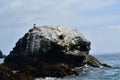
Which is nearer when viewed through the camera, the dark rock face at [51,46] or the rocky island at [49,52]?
the rocky island at [49,52]

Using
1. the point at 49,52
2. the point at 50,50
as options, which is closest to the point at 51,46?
the point at 50,50

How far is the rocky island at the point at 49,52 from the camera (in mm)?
51188

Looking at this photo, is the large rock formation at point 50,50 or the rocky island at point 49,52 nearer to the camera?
the rocky island at point 49,52

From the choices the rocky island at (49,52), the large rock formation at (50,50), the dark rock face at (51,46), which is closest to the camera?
the rocky island at (49,52)

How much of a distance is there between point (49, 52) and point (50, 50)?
39cm

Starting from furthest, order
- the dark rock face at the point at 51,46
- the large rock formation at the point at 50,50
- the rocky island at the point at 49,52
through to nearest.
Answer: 1. the dark rock face at the point at 51,46
2. the large rock formation at the point at 50,50
3. the rocky island at the point at 49,52

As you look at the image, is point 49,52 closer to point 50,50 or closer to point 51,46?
point 50,50

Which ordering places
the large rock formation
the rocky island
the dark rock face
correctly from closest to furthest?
1. the rocky island
2. the large rock formation
3. the dark rock face

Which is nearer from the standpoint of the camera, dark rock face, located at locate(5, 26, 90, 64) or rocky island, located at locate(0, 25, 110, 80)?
rocky island, located at locate(0, 25, 110, 80)

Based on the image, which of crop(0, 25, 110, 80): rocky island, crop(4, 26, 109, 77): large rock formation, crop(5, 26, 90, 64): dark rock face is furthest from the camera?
crop(5, 26, 90, 64): dark rock face

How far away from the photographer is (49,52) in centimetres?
5528

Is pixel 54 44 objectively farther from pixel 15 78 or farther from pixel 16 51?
pixel 15 78

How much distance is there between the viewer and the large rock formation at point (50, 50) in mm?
53625

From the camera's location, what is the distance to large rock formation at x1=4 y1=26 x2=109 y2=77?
5362 cm
